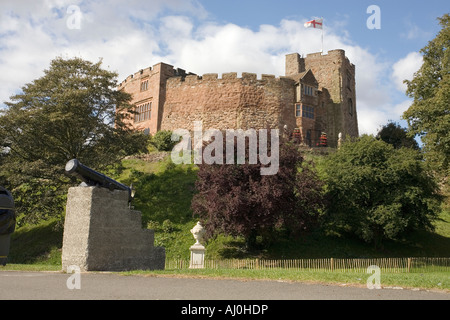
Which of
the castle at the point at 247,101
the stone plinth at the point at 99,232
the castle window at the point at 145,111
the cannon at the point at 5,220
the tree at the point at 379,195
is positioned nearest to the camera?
the stone plinth at the point at 99,232

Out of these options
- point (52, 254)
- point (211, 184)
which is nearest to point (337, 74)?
point (211, 184)

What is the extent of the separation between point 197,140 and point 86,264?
34506 mm

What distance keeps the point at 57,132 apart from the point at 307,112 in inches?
1175

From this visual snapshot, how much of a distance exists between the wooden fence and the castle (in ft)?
81.4

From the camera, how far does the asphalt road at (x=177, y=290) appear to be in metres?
6.81

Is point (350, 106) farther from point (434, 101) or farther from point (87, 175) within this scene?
point (87, 175)

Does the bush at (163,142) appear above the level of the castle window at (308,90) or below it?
below

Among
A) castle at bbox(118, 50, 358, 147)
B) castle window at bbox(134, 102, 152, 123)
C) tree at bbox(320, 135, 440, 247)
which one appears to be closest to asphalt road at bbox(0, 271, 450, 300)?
tree at bbox(320, 135, 440, 247)

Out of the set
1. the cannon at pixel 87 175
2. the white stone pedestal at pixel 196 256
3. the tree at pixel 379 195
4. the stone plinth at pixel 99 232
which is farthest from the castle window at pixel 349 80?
the cannon at pixel 87 175

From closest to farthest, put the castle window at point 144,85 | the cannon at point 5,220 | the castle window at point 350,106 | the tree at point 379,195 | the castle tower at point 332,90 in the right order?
the cannon at point 5,220
the tree at point 379,195
the castle tower at point 332,90
the castle window at point 144,85
the castle window at point 350,106

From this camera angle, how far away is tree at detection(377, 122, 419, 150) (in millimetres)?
47812

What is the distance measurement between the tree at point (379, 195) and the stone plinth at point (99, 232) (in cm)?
1567

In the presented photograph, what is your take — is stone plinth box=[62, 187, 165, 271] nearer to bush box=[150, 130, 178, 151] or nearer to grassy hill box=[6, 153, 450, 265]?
grassy hill box=[6, 153, 450, 265]

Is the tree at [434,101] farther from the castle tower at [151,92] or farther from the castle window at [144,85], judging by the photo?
the castle window at [144,85]
